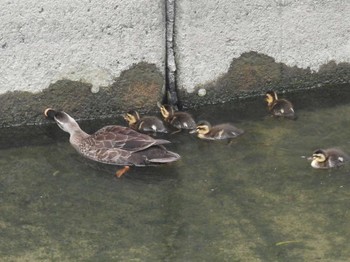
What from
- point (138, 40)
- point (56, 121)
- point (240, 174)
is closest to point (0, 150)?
point (56, 121)

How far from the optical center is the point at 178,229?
5559mm

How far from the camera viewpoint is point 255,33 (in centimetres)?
713

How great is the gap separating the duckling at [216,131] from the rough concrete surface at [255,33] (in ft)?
1.76

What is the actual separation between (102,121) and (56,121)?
434 millimetres

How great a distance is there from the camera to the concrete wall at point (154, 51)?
6660 millimetres

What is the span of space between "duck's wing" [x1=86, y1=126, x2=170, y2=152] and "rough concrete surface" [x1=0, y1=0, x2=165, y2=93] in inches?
21.9

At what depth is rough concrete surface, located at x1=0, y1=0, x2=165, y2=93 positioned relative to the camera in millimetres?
6578

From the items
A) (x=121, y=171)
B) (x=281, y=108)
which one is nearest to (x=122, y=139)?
(x=121, y=171)

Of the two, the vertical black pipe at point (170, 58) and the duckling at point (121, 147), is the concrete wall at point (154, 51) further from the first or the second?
the duckling at point (121, 147)

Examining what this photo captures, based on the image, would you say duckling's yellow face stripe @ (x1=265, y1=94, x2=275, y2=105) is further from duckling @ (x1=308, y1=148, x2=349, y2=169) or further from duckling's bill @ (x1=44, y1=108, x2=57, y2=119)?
duckling's bill @ (x1=44, y1=108, x2=57, y2=119)

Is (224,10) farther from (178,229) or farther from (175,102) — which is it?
(178,229)

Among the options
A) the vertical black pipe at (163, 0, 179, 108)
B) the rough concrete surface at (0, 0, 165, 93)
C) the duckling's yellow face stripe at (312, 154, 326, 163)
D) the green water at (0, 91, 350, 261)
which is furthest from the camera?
the vertical black pipe at (163, 0, 179, 108)

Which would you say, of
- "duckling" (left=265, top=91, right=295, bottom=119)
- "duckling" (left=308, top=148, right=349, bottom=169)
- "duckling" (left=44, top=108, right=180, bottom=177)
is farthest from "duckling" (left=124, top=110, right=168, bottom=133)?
"duckling" (left=308, top=148, right=349, bottom=169)

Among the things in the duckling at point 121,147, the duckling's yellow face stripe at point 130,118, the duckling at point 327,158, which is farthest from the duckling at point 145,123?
the duckling at point 327,158
